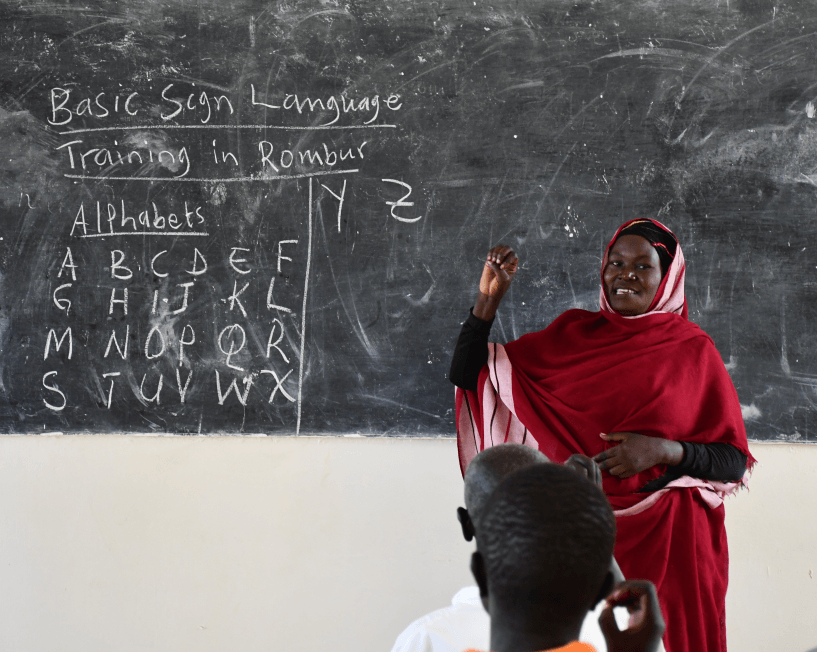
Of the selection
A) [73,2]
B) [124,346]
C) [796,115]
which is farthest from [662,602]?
[73,2]

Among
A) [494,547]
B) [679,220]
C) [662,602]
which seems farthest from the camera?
[679,220]

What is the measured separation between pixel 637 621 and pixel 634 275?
1.01 meters

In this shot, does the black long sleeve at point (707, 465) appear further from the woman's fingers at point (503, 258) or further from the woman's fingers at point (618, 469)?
the woman's fingers at point (503, 258)

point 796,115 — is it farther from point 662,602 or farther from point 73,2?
point 73,2

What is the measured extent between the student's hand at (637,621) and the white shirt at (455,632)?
0.12 meters

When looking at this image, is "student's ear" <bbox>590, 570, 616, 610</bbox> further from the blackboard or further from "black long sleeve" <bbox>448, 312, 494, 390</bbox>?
the blackboard

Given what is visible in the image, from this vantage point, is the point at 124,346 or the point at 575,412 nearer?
the point at 575,412

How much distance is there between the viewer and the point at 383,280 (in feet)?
6.66

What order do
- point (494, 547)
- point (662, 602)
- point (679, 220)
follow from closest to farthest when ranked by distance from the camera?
point (494, 547) < point (662, 602) < point (679, 220)

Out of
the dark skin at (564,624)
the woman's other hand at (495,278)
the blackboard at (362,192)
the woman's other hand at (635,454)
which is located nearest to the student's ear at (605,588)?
the dark skin at (564,624)

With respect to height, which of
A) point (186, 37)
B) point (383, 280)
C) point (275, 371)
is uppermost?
point (186, 37)

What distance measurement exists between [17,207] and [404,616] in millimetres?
1734

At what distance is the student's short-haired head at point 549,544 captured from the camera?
595mm

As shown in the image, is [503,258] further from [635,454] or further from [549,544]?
[549,544]
